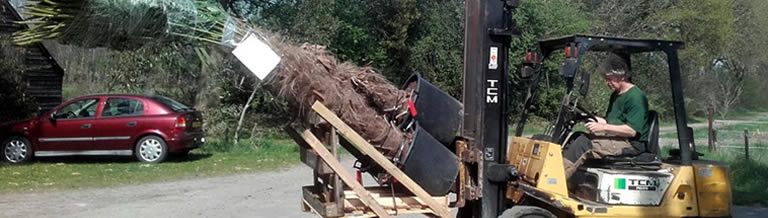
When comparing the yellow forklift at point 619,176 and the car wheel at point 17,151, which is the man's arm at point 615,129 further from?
the car wheel at point 17,151

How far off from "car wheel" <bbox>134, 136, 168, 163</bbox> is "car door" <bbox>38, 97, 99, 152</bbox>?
99 centimetres

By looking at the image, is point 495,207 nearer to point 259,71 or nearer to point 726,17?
point 259,71

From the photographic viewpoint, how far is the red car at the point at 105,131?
1627cm

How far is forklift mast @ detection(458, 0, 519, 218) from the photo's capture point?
725cm

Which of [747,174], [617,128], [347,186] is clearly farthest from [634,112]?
[747,174]

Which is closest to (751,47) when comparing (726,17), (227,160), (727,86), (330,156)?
(726,17)

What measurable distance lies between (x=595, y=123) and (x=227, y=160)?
11.5 meters

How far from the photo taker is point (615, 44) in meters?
7.22

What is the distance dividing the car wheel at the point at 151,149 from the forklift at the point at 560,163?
1022 cm

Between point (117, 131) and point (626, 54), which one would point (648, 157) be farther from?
point (117, 131)

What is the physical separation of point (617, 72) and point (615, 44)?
0.28 meters

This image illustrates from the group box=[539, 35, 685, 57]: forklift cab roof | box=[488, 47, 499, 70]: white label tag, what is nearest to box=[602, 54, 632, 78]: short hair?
box=[539, 35, 685, 57]: forklift cab roof

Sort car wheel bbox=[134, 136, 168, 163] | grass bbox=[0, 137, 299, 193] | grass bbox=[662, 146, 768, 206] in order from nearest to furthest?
grass bbox=[662, 146, 768, 206], grass bbox=[0, 137, 299, 193], car wheel bbox=[134, 136, 168, 163]

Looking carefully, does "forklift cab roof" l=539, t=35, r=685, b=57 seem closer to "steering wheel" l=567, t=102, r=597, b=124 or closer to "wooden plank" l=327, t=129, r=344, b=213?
"steering wheel" l=567, t=102, r=597, b=124
